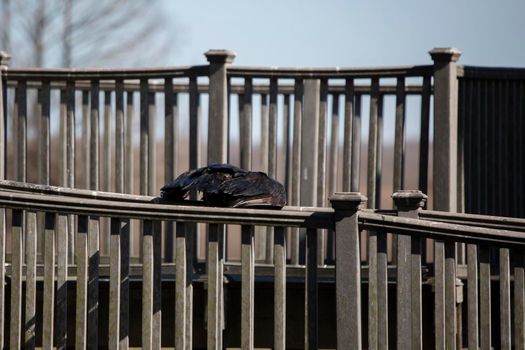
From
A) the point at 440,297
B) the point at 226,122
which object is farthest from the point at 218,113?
the point at 440,297

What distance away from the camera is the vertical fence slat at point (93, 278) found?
606cm

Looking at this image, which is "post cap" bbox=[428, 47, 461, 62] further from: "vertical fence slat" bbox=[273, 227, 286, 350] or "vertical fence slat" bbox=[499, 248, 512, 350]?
"vertical fence slat" bbox=[499, 248, 512, 350]

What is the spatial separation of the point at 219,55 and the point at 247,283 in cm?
347

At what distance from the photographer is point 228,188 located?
607 centimetres

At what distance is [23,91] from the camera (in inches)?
363

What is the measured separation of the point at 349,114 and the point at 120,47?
78.3 ft

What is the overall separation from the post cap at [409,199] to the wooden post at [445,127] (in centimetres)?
232

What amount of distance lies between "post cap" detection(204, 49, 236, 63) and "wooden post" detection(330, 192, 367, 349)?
3487mm

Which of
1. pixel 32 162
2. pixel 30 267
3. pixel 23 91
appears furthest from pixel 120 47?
pixel 30 267

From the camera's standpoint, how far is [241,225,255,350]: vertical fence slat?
5820 millimetres

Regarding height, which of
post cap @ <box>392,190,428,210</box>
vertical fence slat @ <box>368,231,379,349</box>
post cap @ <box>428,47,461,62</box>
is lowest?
vertical fence slat @ <box>368,231,379,349</box>

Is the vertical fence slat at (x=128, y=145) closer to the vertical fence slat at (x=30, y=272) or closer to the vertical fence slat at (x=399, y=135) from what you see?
the vertical fence slat at (x=399, y=135)

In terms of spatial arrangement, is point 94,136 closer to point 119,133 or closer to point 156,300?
point 119,133

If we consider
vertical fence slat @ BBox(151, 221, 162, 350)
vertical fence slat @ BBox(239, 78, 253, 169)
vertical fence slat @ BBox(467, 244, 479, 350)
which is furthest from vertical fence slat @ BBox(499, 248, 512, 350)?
vertical fence slat @ BBox(239, 78, 253, 169)
